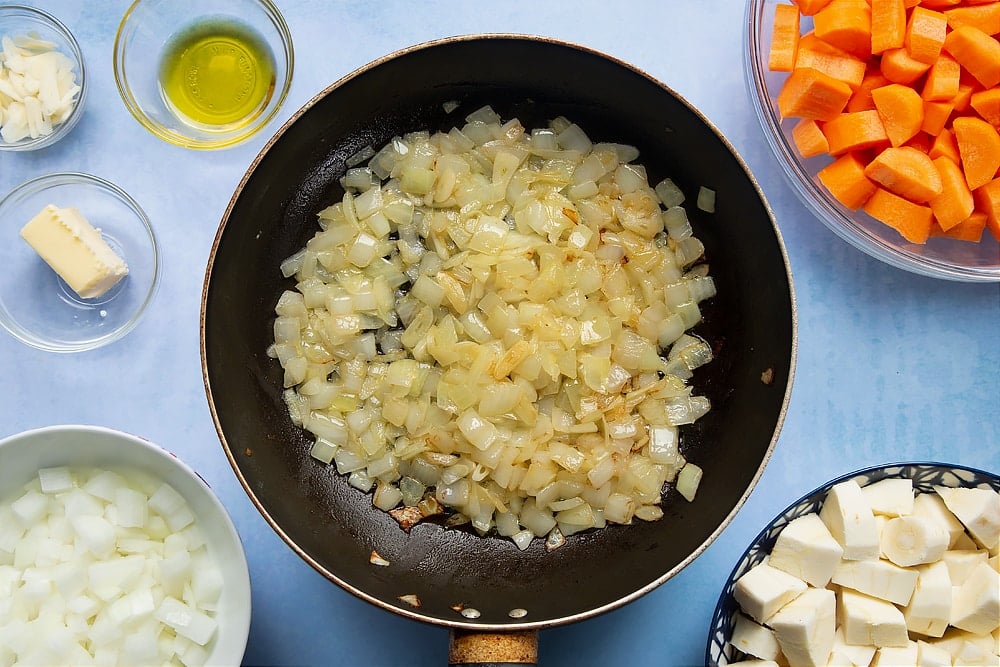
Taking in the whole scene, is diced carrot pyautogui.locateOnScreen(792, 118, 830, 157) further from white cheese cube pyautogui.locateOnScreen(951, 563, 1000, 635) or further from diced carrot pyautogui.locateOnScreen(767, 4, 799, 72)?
white cheese cube pyautogui.locateOnScreen(951, 563, 1000, 635)

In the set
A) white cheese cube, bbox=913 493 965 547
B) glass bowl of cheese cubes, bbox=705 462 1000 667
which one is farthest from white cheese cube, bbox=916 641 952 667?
white cheese cube, bbox=913 493 965 547

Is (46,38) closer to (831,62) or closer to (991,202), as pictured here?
(831,62)

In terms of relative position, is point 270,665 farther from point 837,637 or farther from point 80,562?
point 837,637

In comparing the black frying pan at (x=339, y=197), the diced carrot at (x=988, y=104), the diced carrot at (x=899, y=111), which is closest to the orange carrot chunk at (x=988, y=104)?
the diced carrot at (x=988, y=104)

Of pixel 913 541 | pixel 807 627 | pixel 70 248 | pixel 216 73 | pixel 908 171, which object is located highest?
pixel 908 171

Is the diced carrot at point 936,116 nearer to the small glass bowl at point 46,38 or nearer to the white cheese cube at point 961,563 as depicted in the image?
the white cheese cube at point 961,563

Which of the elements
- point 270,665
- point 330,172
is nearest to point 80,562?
point 270,665

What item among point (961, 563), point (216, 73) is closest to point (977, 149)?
point (961, 563)
